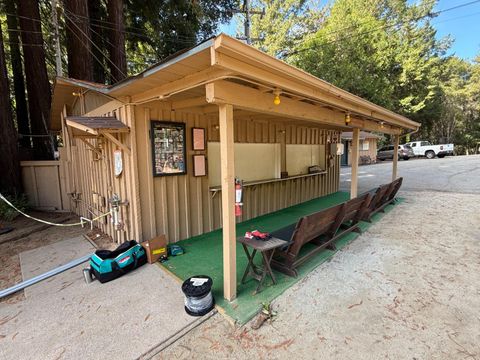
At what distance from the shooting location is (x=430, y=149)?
2028 centimetres

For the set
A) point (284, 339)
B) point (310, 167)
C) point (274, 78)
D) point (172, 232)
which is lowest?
point (284, 339)

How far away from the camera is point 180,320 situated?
2301mm

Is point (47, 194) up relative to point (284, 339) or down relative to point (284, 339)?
up

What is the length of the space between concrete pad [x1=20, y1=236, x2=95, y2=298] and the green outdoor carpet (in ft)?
4.19

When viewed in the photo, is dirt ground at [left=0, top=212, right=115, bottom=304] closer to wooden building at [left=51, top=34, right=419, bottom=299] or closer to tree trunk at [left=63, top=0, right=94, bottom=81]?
wooden building at [left=51, top=34, right=419, bottom=299]

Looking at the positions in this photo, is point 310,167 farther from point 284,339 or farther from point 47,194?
point 47,194

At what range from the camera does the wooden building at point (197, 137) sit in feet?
7.79

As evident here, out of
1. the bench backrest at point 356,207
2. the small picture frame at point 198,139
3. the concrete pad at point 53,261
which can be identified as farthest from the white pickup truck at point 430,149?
the concrete pad at point 53,261

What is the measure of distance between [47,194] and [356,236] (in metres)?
8.03

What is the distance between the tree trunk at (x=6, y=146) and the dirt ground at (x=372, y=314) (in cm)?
738

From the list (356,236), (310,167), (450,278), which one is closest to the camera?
(450,278)

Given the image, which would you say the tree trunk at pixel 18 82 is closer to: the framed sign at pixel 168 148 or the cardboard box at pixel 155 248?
the framed sign at pixel 168 148

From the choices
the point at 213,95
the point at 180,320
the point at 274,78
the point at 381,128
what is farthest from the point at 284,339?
the point at 381,128

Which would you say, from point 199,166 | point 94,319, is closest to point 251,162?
point 199,166
